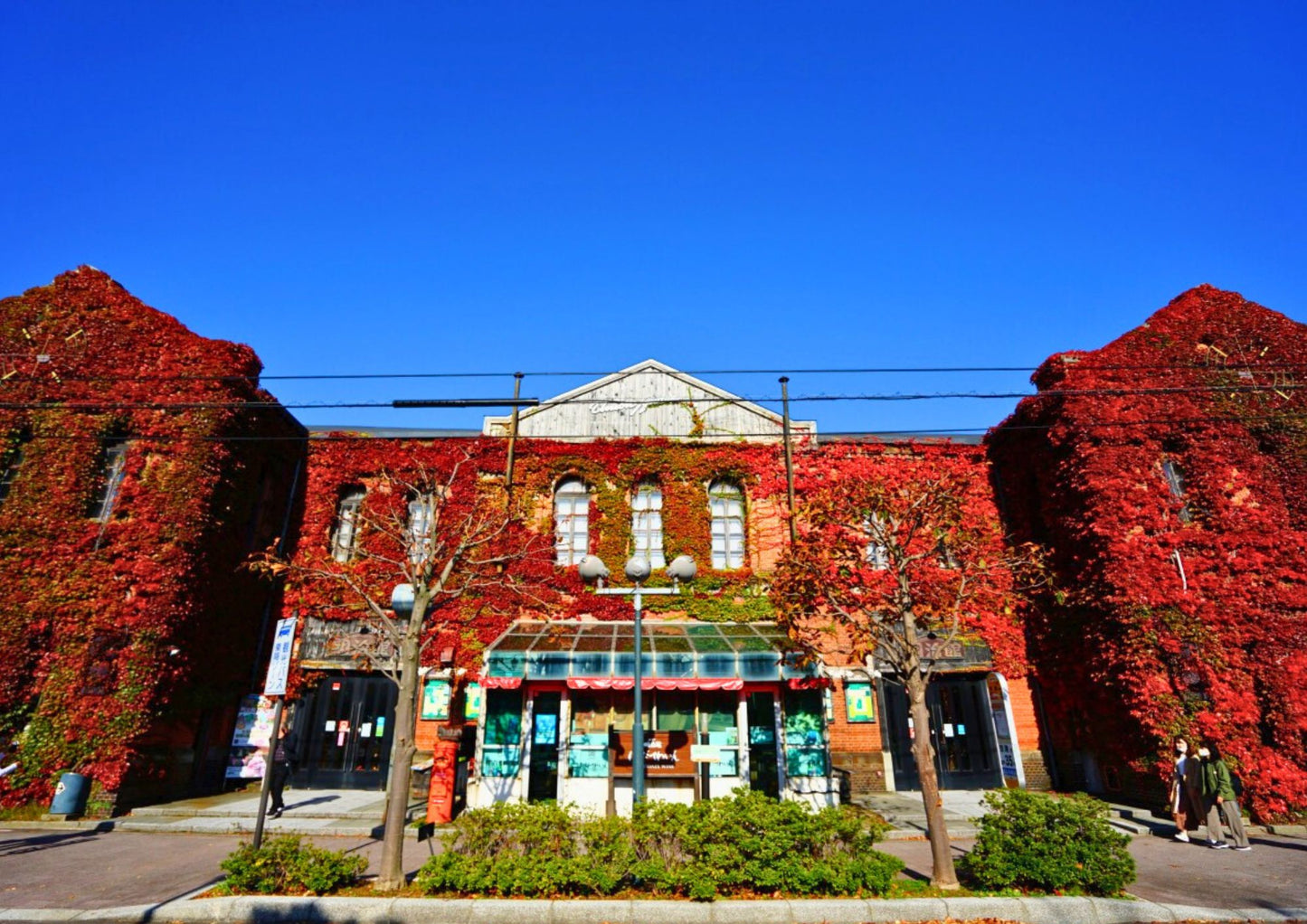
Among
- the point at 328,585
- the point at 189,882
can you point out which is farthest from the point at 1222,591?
the point at 328,585

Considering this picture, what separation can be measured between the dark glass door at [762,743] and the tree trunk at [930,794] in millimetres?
6267

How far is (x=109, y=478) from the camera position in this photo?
1628cm

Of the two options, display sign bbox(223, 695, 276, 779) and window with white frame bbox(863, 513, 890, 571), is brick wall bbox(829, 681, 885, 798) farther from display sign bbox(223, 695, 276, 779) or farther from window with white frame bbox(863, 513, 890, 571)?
display sign bbox(223, 695, 276, 779)

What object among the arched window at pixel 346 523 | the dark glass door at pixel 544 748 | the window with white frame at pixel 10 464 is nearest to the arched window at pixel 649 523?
the dark glass door at pixel 544 748

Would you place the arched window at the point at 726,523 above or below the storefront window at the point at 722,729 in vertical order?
above

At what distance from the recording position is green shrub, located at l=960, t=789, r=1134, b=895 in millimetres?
7543

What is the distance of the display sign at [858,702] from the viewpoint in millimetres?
16938

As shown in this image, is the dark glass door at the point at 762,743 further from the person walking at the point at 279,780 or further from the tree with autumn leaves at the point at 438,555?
the person walking at the point at 279,780

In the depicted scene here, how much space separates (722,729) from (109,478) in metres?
15.9

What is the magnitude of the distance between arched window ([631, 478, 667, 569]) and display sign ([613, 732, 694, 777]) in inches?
189

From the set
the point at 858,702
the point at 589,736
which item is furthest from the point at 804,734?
the point at 589,736

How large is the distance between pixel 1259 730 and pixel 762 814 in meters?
12.5

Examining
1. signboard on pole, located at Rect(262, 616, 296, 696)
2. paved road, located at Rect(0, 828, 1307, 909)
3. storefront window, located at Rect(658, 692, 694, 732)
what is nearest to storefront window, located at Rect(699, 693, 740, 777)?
storefront window, located at Rect(658, 692, 694, 732)

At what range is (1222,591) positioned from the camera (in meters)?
14.5
